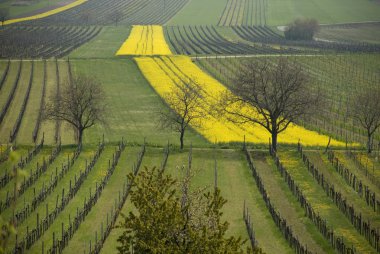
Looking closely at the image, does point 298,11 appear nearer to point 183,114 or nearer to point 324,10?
point 324,10

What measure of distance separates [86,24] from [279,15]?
49810 mm

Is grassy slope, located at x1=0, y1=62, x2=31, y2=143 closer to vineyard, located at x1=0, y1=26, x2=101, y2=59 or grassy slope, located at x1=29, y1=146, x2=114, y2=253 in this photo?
grassy slope, located at x1=29, y1=146, x2=114, y2=253

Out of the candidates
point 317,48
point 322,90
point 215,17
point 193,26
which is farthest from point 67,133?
point 215,17

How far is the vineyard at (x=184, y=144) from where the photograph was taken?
123 feet

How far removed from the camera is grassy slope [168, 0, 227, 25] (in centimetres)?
15750

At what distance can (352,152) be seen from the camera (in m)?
54.0

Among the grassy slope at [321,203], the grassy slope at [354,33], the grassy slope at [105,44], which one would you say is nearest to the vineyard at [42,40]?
the grassy slope at [105,44]

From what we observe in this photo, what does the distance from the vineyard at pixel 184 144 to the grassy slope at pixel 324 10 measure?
86.4 feet

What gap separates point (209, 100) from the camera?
245 feet

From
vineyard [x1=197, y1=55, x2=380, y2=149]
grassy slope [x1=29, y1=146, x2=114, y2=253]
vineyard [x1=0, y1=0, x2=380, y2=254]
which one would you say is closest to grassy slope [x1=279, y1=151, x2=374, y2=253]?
vineyard [x1=0, y1=0, x2=380, y2=254]

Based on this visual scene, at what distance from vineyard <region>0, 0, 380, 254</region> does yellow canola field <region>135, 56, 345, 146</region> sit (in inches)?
10.5

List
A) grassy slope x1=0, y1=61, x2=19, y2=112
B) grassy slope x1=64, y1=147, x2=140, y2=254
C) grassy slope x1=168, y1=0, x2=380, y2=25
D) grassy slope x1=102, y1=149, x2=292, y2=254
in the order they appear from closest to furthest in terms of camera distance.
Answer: grassy slope x1=64, y1=147, x2=140, y2=254, grassy slope x1=102, y1=149, x2=292, y2=254, grassy slope x1=0, y1=61, x2=19, y2=112, grassy slope x1=168, y1=0, x2=380, y2=25

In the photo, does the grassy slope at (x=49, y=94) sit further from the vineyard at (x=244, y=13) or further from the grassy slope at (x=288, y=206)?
Result: the vineyard at (x=244, y=13)

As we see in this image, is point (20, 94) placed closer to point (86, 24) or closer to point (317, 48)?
point (317, 48)
